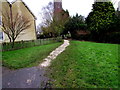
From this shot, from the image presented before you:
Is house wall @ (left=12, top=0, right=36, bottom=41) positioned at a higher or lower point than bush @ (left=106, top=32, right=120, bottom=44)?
higher

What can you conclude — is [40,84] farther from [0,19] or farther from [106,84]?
[0,19]

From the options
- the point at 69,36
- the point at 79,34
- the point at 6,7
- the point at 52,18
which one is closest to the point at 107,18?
the point at 79,34

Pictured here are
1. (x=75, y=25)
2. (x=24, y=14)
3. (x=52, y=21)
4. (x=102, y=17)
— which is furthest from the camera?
(x=75, y=25)

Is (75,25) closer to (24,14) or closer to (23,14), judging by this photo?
(24,14)

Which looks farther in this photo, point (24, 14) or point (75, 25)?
point (75, 25)

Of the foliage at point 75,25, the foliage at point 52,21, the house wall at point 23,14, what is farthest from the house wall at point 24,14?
the foliage at point 75,25

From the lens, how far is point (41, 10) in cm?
2584

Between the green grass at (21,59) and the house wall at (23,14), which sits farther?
the house wall at (23,14)

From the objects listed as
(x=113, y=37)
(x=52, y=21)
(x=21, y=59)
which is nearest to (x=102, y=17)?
(x=113, y=37)

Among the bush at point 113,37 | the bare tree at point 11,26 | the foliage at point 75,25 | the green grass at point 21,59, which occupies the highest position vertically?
the foliage at point 75,25

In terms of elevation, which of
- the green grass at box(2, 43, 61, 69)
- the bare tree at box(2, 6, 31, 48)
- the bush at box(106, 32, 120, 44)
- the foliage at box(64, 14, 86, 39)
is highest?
the foliage at box(64, 14, 86, 39)

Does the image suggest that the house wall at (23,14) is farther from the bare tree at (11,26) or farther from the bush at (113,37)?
the bush at (113,37)

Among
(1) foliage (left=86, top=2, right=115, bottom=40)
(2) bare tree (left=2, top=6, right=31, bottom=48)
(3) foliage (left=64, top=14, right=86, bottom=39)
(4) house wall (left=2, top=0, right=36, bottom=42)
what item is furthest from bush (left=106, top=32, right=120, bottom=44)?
(4) house wall (left=2, top=0, right=36, bottom=42)

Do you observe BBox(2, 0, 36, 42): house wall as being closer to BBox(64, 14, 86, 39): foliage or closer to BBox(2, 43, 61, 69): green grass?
BBox(2, 43, 61, 69): green grass
